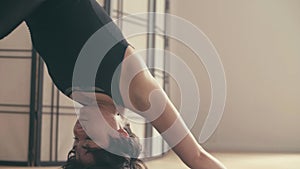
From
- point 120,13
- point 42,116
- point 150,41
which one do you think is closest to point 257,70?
point 150,41

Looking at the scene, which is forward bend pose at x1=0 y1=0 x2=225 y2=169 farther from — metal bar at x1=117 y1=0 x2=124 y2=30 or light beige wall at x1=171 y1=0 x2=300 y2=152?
light beige wall at x1=171 y1=0 x2=300 y2=152

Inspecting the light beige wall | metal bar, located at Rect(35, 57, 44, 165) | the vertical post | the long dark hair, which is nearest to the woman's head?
the long dark hair

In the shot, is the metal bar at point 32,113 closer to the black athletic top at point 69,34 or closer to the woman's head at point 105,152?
the woman's head at point 105,152

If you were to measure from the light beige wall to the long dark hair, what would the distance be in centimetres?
317

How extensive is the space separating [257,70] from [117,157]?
133 inches

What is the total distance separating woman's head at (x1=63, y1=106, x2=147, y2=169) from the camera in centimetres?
156

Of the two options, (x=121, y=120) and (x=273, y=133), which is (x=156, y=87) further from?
(x=273, y=133)

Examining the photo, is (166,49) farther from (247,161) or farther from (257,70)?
(247,161)

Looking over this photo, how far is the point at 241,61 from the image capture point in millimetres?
4789

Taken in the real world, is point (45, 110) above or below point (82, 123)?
below

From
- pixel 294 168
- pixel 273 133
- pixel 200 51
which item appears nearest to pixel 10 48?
pixel 200 51

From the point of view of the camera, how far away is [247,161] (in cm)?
399

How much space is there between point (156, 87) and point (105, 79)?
14 centimetres

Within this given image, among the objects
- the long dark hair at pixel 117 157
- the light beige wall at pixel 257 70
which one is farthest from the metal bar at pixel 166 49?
the long dark hair at pixel 117 157
